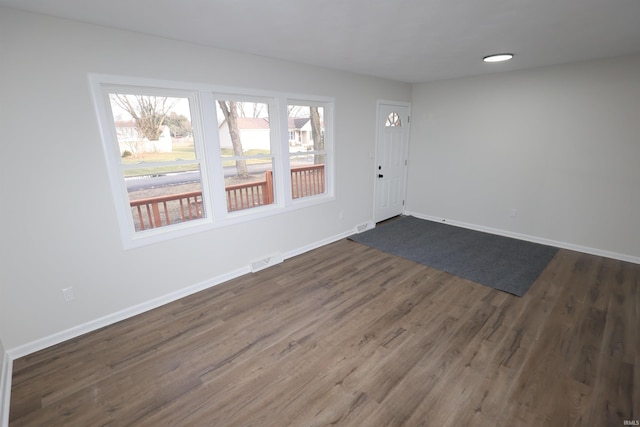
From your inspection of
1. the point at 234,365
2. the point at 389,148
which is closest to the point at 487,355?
the point at 234,365

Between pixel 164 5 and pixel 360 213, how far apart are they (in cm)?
362

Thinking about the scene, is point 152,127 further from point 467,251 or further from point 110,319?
point 467,251

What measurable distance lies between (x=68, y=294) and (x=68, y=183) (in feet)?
2.98

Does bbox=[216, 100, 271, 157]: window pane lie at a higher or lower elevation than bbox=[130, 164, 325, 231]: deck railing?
higher

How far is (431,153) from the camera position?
5.03 metres

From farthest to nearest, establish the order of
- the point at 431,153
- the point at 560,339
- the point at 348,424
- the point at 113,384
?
the point at 431,153 → the point at 560,339 → the point at 113,384 → the point at 348,424

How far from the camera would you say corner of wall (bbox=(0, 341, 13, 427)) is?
1650 mm

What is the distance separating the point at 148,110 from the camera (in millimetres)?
2535

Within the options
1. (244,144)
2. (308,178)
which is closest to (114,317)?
(244,144)

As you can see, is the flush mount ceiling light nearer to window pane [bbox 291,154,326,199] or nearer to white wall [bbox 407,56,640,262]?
white wall [bbox 407,56,640,262]

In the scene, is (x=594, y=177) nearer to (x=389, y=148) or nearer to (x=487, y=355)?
(x=389, y=148)

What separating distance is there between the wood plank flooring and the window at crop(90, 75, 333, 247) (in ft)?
3.13

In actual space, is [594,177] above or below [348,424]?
above

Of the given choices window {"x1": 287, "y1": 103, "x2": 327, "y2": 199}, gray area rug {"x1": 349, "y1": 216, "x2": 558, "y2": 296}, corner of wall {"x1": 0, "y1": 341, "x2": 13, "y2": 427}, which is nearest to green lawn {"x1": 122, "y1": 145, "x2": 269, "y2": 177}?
window {"x1": 287, "y1": 103, "x2": 327, "y2": 199}
